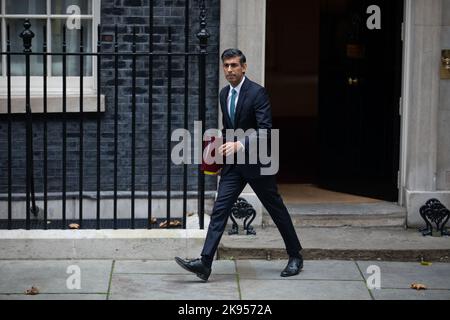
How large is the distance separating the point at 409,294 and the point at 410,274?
64cm

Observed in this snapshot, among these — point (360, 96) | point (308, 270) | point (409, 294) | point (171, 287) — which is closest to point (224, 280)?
point (171, 287)

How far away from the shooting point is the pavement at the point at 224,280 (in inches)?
309

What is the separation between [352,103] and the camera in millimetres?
10977

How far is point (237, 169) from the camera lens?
8102 millimetres

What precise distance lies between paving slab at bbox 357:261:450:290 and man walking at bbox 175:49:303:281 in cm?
98

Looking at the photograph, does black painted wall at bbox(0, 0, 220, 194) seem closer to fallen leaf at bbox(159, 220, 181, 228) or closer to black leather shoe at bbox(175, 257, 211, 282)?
fallen leaf at bbox(159, 220, 181, 228)

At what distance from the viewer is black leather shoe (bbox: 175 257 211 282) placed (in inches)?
317

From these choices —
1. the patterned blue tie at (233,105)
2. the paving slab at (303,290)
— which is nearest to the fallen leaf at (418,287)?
the paving slab at (303,290)

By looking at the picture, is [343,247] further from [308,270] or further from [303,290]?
[303,290]

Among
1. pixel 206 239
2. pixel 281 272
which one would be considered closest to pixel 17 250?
pixel 206 239

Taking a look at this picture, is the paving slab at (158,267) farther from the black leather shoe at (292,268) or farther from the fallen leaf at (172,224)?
the fallen leaf at (172,224)

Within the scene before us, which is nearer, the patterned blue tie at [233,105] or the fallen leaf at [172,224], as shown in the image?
the patterned blue tie at [233,105]

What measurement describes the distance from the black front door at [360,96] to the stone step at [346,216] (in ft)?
1.52
